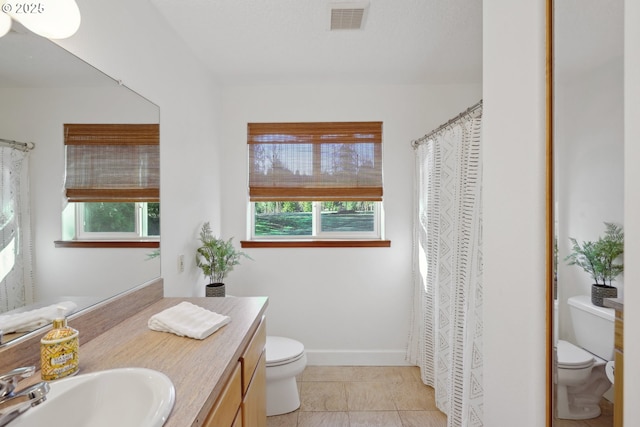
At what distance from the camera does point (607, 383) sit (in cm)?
75

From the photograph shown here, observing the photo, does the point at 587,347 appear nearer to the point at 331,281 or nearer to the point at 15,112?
the point at 15,112

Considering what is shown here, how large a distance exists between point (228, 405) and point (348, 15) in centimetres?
192

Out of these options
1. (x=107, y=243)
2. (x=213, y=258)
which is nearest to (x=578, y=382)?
(x=107, y=243)

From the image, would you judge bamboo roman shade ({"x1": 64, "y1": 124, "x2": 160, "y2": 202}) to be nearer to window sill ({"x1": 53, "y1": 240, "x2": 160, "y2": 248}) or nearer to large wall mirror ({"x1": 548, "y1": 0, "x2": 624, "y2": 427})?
window sill ({"x1": 53, "y1": 240, "x2": 160, "y2": 248})

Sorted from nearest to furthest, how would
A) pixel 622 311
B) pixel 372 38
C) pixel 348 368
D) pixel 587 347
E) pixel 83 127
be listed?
pixel 622 311, pixel 587 347, pixel 83 127, pixel 372 38, pixel 348 368

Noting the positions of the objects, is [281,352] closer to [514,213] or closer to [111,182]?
[111,182]

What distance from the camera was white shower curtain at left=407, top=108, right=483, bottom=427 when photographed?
65.8 inches

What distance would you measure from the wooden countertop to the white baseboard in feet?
5.26

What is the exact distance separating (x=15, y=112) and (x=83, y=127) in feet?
0.92

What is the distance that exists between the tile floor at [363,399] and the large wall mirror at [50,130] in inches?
57.5

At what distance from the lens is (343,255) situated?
2820 millimetres

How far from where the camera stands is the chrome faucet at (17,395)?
0.71 metres

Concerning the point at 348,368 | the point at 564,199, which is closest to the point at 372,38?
the point at 564,199

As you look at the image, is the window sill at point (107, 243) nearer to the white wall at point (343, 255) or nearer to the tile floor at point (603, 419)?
the white wall at point (343, 255)
